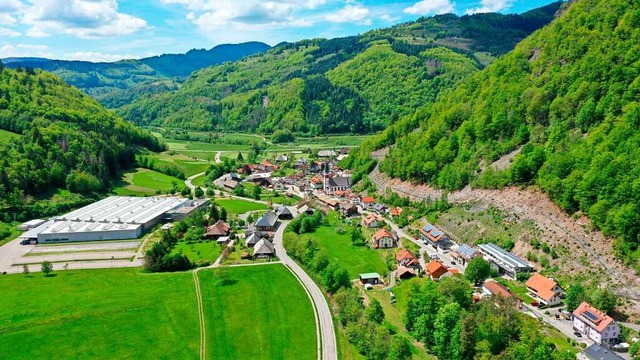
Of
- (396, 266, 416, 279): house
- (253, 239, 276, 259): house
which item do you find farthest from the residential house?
(396, 266, 416, 279): house

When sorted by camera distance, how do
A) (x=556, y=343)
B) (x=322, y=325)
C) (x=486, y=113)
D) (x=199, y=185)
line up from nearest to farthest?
(x=556, y=343) < (x=322, y=325) < (x=486, y=113) < (x=199, y=185)

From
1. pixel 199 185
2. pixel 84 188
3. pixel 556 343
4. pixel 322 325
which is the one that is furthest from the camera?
pixel 199 185

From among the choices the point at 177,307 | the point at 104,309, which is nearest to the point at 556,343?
the point at 177,307

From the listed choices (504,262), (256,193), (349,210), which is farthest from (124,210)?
(504,262)

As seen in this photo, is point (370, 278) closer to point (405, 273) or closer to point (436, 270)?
point (405, 273)

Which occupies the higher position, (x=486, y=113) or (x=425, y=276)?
(x=486, y=113)

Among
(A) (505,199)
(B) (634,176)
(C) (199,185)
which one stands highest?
(B) (634,176)

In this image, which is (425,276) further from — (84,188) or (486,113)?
(84,188)
